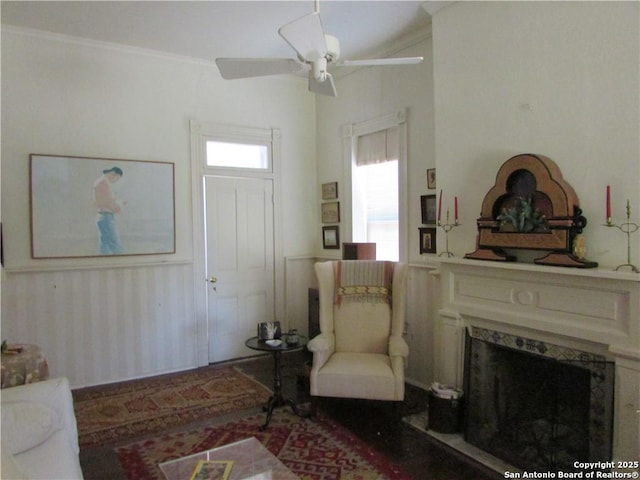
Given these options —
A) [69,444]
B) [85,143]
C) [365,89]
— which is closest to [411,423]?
[69,444]

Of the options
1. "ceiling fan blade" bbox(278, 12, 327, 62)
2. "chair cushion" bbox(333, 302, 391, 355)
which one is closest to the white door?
"chair cushion" bbox(333, 302, 391, 355)

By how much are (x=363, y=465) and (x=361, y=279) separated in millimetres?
1486

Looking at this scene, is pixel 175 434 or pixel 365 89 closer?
pixel 175 434

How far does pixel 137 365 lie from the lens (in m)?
4.25

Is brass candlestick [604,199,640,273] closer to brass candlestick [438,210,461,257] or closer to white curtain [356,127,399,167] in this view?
brass candlestick [438,210,461,257]

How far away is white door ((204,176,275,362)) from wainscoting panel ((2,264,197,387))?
291 mm

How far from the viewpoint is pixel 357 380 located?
10.5 feet

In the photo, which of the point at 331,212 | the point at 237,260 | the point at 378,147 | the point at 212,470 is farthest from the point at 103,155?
the point at 212,470

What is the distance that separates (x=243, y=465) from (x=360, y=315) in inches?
68.3

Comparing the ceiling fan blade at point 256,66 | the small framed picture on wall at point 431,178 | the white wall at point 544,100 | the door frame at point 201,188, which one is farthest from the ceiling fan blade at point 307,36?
the door frame at point 201,188

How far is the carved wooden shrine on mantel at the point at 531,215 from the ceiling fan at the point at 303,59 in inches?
37.3

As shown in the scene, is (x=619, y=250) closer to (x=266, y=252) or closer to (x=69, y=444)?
(x=69, y=444)

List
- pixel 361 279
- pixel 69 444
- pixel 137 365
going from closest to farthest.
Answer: pixel 69 444
pixel 361 279
pixel 137 365

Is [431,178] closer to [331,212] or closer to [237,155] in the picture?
[331,212]
